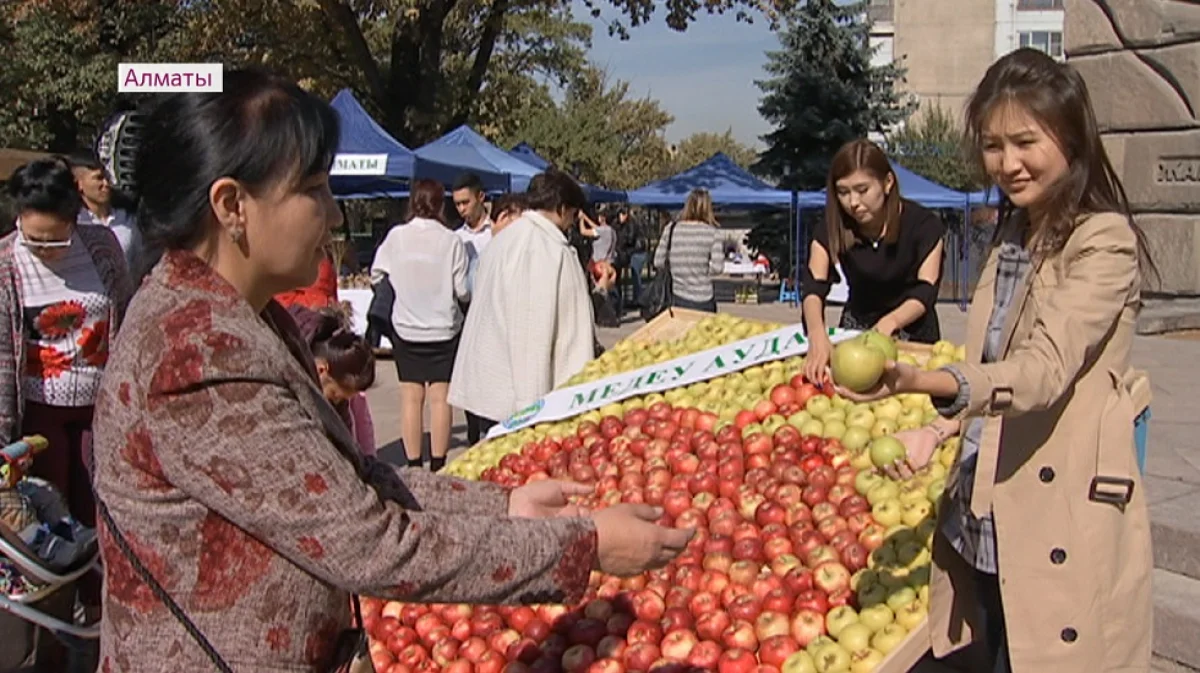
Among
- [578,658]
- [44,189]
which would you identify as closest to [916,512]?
[578,658]

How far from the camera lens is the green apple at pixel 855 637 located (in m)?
3.05

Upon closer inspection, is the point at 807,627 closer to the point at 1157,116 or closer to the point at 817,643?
the point at 817,643

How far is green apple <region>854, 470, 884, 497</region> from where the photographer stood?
3.75 meters

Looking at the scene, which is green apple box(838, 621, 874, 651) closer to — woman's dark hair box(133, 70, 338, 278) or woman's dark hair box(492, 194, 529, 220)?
woman's dark hair box(133, 70, 338, 278)

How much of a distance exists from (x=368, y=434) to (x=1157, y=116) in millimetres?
8951

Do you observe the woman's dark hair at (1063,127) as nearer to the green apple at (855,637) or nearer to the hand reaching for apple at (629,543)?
the hand reaching for apple at (629,543)

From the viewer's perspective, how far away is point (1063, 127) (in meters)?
2.19

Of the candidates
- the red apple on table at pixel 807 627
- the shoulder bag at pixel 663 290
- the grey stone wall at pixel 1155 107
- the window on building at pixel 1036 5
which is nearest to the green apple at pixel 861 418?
the red apple on table at pixel 807 627

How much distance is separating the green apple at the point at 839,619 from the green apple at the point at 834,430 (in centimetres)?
112

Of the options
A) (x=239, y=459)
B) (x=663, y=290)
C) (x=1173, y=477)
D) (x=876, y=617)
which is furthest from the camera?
(x=663, y=290)

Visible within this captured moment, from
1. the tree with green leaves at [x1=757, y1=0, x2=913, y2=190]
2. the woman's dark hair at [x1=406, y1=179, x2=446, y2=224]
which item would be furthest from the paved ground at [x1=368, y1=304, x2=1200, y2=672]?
the tree with green leaves at [x1=757, y1=0, x2=913, y2=190]

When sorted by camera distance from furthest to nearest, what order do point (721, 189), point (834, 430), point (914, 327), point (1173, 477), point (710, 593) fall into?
point (721, 189), point (1173, 477), point (914, 327), point (834, 430), point (710, 593)

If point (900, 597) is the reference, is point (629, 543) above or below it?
above

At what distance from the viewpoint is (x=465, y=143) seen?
14.5 meters
